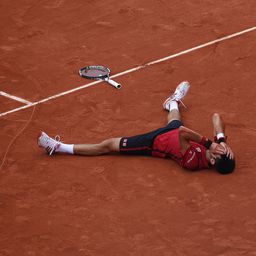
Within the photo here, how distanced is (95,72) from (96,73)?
40 millimetres

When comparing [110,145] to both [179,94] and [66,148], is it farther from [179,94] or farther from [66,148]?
[179,94]

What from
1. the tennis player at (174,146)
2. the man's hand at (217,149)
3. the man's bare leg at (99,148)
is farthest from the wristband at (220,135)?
the man's bare leg at (99,148)

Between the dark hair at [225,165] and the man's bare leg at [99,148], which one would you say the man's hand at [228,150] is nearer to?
the dark hair at [225,165]

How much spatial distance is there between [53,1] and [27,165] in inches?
224

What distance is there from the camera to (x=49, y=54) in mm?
13492

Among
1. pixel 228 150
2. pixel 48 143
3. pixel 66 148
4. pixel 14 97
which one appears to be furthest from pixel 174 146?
pixel 14 97


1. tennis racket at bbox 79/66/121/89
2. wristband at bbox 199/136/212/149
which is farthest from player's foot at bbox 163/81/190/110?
wristband at bbox 199/136/212/149

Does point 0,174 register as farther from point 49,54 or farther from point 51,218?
point 49,54

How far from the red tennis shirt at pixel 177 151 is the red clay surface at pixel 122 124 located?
120mm

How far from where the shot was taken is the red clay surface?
9.07 meters

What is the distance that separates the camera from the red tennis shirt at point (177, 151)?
10133 mm

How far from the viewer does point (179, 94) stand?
11.6 metres

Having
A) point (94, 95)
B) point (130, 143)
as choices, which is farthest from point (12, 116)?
point (130, 143)

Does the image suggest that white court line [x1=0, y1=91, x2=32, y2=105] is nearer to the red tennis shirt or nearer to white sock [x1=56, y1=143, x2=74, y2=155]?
white sock [x1=56, y1=143, x2=74, y2=155]
